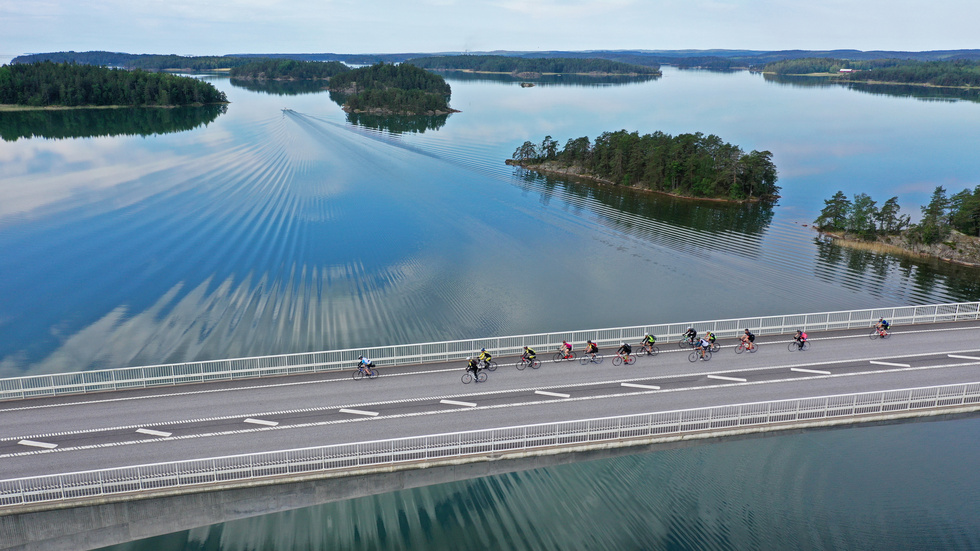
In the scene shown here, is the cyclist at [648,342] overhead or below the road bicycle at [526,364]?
overhead

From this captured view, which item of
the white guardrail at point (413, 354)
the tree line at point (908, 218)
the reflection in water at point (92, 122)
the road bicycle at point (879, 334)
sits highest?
the reflection in water at point (92, 122)

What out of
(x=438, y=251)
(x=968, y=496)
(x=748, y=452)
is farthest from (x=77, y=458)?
(x=438, y=251)

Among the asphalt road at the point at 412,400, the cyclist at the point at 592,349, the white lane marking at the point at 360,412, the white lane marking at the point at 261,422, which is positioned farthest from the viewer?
the cyclist at the point at 592,349

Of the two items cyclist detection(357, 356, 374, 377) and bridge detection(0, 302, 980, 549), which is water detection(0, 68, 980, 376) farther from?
bridge detection(0, 302, 980, 549)

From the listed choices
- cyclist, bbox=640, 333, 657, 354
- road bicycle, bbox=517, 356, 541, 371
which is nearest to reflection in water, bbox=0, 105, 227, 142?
road bicycle, bbox=517, 356, 541, 371

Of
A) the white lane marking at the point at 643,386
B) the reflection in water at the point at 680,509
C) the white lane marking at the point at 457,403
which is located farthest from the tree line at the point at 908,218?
the white lane marking at the point at 457,403

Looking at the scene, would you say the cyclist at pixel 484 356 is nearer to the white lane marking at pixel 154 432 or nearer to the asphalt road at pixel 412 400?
the asphalt road at pixel 412 400

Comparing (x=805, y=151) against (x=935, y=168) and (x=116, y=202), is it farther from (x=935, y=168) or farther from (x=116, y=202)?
(x=116, y=202)
